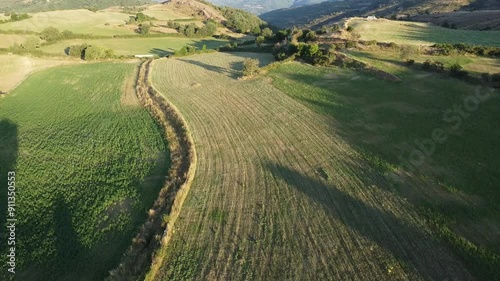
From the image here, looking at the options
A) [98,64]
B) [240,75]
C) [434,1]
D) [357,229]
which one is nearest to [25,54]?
[98,64]

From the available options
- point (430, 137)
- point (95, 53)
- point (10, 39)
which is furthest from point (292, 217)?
point (10, 39)

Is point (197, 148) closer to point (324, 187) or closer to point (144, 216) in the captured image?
point (144, 216)

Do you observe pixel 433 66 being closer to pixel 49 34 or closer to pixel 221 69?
pixel 221 69

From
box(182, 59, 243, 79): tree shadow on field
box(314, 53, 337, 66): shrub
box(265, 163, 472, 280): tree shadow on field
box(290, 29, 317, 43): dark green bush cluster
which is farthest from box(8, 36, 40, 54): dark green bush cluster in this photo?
box(265, 163, 472, 280): tree shadow on field

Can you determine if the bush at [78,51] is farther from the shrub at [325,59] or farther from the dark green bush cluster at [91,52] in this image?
the shrub at [325,59]

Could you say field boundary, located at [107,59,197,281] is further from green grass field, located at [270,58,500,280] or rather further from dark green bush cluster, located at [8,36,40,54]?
dark green bush cluster, located at [8,36,40,54]

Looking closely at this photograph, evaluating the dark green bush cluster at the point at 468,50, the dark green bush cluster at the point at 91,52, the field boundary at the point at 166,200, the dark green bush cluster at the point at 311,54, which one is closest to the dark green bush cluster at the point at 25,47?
the dark green bush cluster at the point at 91,52
